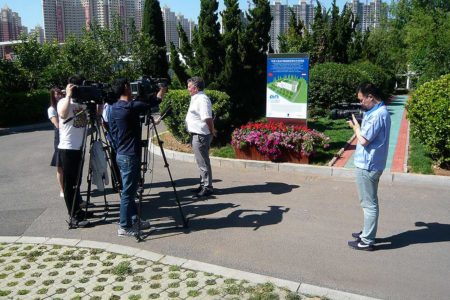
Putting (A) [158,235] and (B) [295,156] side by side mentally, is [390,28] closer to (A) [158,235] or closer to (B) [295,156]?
(B) [295,156]

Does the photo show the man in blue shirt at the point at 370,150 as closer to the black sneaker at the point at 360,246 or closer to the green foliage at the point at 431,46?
the black sneaker at the point at 360,246

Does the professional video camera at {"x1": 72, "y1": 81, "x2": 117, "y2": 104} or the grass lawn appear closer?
the professional video camera at {"x1": 72, "y1": 81, "x2": 117, "y2": 104}

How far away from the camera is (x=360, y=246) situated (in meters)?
4.85

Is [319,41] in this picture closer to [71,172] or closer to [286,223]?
[286,223]

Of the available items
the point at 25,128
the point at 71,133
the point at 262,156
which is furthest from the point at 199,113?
the point at 25,128

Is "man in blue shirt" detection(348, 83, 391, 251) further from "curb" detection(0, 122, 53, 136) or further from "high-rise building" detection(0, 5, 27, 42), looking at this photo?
"high-rise building" detection(0, 5, 27, 42)

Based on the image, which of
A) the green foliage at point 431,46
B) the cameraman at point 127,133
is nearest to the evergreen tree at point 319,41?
the green foliage at point 431,46

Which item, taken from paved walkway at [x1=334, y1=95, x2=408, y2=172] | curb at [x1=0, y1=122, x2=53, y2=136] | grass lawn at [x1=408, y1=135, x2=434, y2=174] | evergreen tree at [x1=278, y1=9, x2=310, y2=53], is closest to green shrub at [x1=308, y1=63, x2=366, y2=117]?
paved walkway at [x1=334, y1=95, x2=408, y2=172]

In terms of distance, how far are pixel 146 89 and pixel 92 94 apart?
674 mm

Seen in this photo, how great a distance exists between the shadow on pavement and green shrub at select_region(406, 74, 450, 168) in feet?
8.22

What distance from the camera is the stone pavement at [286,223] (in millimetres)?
4352

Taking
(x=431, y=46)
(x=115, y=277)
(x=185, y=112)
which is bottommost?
(x=115, y=277)

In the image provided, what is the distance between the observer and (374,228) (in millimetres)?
4742

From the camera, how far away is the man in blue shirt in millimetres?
4547
